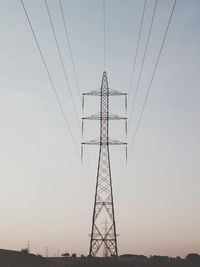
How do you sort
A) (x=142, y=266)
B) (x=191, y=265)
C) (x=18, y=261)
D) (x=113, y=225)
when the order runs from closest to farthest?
(x=113, y=225) → (x=18, y=261) → (x=142, y=266) → (x=191, y=265)

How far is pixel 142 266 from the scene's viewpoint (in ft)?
238

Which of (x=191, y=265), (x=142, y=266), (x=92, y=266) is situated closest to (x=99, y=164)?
(x=92, y=266)

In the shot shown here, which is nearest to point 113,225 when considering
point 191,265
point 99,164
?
point 99,164

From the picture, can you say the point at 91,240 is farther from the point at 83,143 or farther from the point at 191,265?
the point at 191,265

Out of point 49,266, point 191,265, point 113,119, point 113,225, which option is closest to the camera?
point 113,225

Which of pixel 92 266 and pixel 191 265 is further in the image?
pixel 191 265

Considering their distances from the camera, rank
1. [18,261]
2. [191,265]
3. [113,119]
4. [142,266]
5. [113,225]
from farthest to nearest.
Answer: [191,265]
[142,266]
[18,261]
[113,119]
[113,225]

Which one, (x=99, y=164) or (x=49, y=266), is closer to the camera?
(x=99, y=164)

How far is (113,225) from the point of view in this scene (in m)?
48.5

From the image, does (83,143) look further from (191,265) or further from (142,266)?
(191,265)

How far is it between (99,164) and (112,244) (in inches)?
301

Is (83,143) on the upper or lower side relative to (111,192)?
upper

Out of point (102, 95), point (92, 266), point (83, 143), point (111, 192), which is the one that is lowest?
point (92, 266)

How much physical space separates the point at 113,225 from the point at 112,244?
2.14 meters
